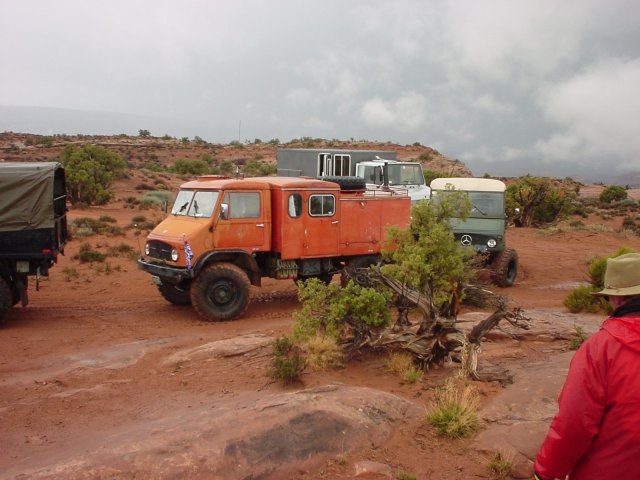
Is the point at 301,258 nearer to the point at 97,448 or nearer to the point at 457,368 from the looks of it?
the point at 457,368

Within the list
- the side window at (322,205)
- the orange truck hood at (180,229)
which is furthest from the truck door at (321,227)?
the orange truck hood at (180,229)

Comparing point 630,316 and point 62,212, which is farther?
point 62,212

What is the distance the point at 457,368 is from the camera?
690 centimetres

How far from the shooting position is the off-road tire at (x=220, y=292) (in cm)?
1013

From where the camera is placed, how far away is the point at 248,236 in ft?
34.5

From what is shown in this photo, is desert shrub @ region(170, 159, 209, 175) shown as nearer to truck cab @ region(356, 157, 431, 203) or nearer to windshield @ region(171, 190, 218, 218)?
truck cab @ region(356, 157, 431, 203)

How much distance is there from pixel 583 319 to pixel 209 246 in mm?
6499

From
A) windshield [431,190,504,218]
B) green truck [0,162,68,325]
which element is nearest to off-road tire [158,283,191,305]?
green truck [0,162,68,325]

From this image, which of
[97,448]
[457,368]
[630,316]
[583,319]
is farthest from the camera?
[583,319]

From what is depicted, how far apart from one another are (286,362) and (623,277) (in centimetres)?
424

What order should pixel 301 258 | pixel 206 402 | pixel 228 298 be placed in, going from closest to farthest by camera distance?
pixel 206 402, pixel 228 298, pixel 301 258

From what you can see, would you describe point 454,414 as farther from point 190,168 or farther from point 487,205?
point 190,168

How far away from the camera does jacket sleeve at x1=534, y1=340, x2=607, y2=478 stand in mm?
2594

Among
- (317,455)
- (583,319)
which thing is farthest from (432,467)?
(583,319)
